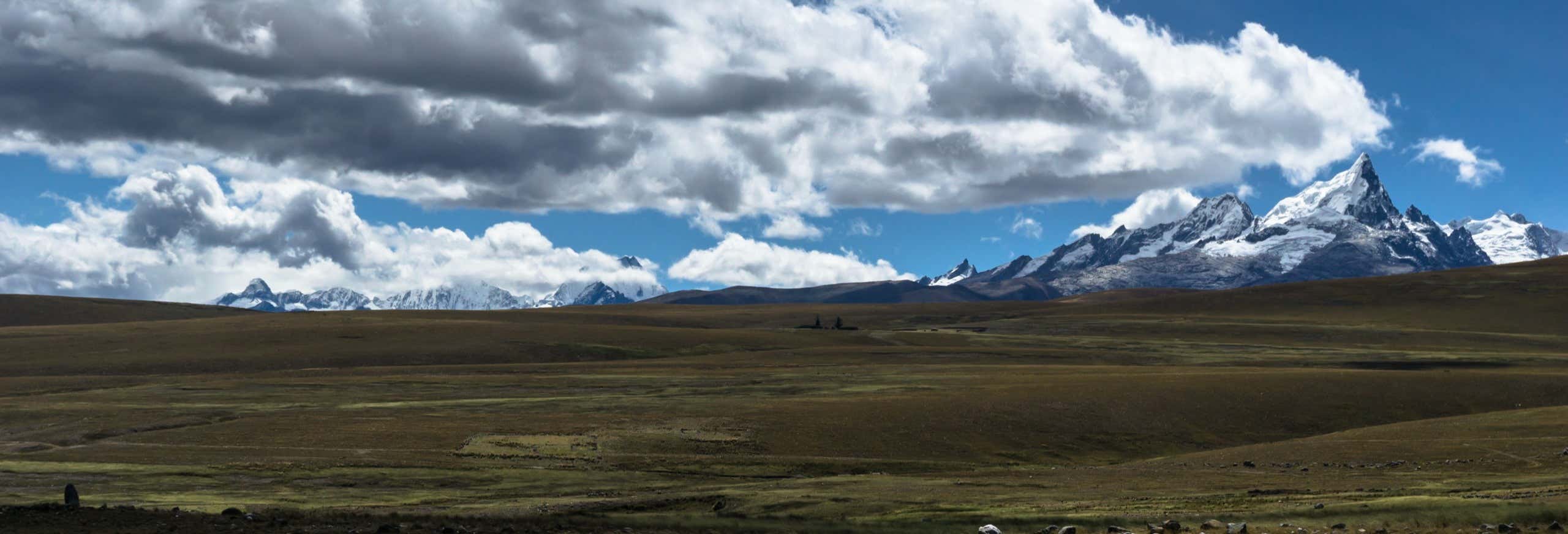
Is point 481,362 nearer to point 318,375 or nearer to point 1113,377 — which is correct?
point 318,375

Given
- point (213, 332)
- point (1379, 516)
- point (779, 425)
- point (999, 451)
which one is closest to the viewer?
point (1379, 516)

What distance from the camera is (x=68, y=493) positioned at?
135 feet

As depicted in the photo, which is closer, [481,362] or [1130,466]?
[1130,466]

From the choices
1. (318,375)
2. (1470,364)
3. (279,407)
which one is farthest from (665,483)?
(1470,364)

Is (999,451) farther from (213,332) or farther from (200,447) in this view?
(213,332)

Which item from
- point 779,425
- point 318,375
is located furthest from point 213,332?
point 779,425

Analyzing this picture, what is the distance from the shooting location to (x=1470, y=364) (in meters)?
148

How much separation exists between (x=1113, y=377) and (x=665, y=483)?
65.1 meters

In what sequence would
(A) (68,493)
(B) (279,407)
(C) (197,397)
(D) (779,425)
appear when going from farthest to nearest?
1. (C) (197,397)
2. (B) (279,407)
3. (D) (779,425)
4. (A) (68,493)

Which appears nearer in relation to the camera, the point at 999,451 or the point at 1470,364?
the point at 999,451

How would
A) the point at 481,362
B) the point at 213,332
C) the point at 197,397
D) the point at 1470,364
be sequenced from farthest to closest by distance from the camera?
1. the point at 213,332
2. the point at 481,362
3. the point at 1470,364
4. the point at 197,397

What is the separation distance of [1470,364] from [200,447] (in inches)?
5541

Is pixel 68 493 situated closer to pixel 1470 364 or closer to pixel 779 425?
pixel 779 425

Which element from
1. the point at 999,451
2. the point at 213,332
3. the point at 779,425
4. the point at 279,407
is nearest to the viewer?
the point at 999,451
